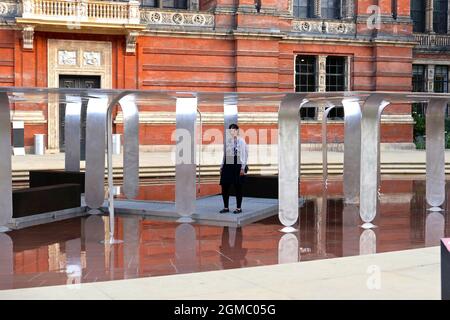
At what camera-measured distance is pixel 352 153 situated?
1619 centimetres

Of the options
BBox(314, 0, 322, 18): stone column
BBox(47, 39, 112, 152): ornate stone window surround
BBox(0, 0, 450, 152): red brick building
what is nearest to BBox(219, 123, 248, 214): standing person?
BBox(0, 0, 450, 152): red brick building

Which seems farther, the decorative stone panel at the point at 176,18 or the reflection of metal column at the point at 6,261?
the decorative stone panel at the point at 176,18

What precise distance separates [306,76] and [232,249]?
2267 cm

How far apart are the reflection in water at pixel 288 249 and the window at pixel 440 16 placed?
2874 cm

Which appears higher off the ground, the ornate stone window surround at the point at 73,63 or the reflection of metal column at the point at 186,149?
the ornate stone window surround at the point at 73,63

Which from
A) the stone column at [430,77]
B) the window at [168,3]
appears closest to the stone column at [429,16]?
the stone column at [430,77]

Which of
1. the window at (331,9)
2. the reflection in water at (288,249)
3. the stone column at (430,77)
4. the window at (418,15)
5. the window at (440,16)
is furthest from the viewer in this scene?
the window at (440,16)

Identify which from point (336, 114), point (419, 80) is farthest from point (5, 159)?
point (419, 80)

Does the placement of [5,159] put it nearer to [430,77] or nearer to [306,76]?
[306,76]

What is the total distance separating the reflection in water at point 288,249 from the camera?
31.6ft

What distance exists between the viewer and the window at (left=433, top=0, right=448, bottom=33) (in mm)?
37125

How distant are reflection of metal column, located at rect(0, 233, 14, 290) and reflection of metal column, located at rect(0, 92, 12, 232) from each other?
19.8 inches

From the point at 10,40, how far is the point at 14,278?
20309 millimetres

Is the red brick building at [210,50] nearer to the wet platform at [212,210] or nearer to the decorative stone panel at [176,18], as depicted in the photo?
the decorative stone panel at [176,18]
